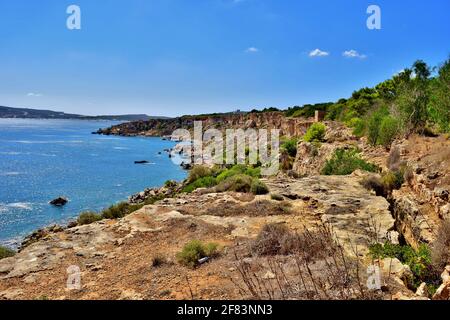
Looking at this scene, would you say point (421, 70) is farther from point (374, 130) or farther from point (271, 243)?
point (271, 243)

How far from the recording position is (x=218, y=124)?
101 m

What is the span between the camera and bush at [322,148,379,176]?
15733mm

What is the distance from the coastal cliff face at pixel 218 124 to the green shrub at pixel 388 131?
74.3 feet

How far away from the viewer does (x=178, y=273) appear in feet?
20.7

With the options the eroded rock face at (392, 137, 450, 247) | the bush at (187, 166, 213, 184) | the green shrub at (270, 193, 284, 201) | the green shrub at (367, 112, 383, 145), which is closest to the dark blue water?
the bush at (187, 166, 213, 184)

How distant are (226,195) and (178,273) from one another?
19.9 feet

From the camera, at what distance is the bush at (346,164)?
51.6 feet

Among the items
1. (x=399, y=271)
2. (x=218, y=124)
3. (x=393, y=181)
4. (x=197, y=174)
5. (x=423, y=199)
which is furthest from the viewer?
(x=218, y=124)

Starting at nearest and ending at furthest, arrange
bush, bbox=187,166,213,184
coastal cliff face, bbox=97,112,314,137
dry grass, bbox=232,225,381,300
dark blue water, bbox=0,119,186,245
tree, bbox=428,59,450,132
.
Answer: dry grass, bbox=232,225,381,300 < tree, bbox=428,59,450,132 < dark blue water, bbox=0,119,186,245 < bush, bbox=187,166,213,184 < coastal cliff face, bbox=97,112,314,137

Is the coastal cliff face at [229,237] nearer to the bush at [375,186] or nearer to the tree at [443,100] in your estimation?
the bush at [375,186]

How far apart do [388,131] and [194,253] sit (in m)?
15.9

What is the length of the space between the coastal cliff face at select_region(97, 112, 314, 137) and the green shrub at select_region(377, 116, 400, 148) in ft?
74.3

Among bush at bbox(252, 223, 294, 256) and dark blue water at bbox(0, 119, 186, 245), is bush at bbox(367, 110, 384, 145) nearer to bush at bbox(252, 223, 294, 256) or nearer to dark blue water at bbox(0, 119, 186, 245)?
bush at bbox(252, 223, 294, 256)

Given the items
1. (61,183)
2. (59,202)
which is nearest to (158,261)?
(59,202)
